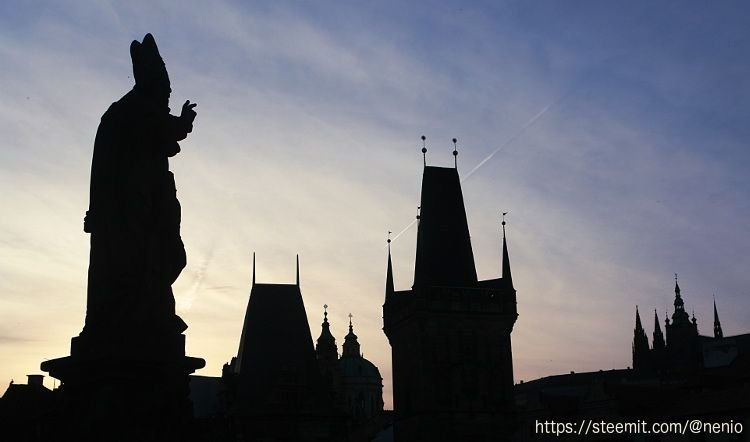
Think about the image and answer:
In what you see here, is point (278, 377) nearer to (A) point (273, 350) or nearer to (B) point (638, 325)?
(A) point (273, 350)

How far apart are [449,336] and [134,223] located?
57.6 metres

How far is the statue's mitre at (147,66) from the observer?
11.0 meters

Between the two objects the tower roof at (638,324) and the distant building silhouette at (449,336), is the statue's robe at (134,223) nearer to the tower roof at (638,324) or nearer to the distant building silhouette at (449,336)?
the distant building silhouette at (449,336)

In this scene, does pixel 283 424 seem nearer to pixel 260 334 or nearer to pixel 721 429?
pixel 260 334

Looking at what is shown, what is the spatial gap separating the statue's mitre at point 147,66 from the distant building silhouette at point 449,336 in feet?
181

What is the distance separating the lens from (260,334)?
58.5m

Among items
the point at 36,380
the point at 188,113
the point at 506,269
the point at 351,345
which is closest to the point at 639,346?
the point at 351,345

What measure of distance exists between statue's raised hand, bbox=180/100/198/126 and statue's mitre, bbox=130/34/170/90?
0.31m

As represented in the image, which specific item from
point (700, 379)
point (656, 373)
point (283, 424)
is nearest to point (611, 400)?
point (700, 379)

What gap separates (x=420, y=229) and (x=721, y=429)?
1288 inches

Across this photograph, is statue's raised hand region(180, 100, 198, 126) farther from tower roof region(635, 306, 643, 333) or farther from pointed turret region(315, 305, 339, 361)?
tower roof region(635, 306, 643, 333)

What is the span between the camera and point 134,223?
10516 mm

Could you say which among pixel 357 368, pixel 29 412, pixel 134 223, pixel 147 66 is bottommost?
pixel 29 412

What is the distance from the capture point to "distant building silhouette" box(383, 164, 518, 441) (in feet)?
213
